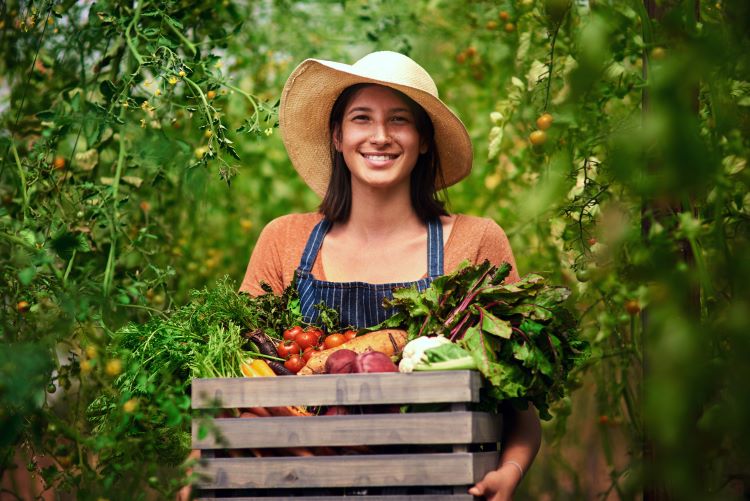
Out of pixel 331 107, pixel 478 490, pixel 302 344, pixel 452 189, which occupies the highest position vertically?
pixel 452 189

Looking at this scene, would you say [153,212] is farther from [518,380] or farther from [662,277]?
[662,277]

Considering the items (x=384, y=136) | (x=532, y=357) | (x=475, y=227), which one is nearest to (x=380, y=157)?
(x=384, y=136)

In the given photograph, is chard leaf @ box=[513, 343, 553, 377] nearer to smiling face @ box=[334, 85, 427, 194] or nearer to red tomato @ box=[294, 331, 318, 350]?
red tomato @ box=[294, 331, 318, 350]

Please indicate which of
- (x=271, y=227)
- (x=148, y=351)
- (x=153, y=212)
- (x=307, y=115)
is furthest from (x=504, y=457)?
(x=153, y=212)

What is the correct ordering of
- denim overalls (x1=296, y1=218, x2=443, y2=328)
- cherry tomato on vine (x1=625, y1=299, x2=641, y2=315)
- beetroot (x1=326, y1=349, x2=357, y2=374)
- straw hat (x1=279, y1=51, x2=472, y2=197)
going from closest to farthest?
beetroot (x1=326, y1=349, x2=357, y2=374)
cherry tomato on vine (x1=625, y1=299, x2=641, y2=315)
denim overalls (x1=296, y1=218, x2=443, y2=328)
straw hat (x1=279, y1=51, x2=472, y2=197)

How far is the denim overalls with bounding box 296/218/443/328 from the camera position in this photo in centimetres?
297

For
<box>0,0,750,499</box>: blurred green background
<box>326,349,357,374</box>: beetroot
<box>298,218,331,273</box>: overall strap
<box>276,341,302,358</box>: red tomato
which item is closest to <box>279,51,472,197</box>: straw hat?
<box>0,0,750,499</box>: blurred green background

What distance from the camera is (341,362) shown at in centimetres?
238

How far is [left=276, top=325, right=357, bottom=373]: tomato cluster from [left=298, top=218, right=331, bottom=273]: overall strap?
0.48 m

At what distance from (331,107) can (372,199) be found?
0.39 meters

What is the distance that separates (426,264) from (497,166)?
63.9 inches

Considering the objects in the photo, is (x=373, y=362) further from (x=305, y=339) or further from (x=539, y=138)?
(x=539, y=138)

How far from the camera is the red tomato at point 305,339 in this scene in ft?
8.84

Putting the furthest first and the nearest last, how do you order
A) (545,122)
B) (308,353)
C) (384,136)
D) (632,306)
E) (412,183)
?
(412,183)
(384,136)
(545,122)
(632,306)
(308,353)
